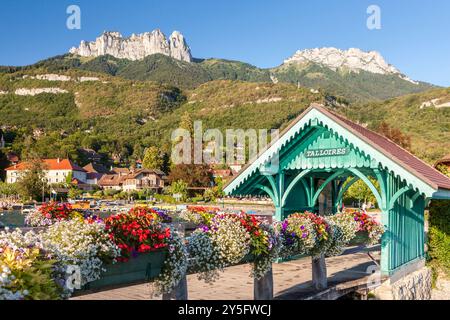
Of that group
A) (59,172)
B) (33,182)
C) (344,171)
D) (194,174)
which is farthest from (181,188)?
(344,171)

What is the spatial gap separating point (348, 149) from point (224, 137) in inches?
5745

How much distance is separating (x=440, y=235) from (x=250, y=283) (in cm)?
884

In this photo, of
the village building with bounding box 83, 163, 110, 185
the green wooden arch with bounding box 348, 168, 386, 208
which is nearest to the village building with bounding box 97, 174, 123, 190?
the village building with bounding box 83, 163, 110, 185

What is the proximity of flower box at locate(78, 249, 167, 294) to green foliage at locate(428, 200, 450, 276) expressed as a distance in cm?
1310

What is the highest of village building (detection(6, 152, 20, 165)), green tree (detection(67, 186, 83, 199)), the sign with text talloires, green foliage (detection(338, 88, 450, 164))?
green foliage (detection(338, 88, 450, 164))

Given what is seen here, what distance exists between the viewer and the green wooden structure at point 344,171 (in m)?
12.4

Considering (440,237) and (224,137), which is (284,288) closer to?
(440,237)

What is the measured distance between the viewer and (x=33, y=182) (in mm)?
96312

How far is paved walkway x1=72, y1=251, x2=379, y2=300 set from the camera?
9969mm

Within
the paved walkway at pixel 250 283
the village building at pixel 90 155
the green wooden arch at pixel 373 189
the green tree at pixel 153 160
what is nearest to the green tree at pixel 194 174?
the green tree at pixel 153 160

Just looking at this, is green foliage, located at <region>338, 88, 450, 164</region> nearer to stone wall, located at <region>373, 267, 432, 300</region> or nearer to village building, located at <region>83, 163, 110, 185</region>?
village building, located at <region>83, 163, 110, 185</region>

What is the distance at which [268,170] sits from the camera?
1443 centimetres

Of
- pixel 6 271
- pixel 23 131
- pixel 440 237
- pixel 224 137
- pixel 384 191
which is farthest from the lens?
pixel 23 131

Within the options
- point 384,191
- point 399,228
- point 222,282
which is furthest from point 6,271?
point 399,228
